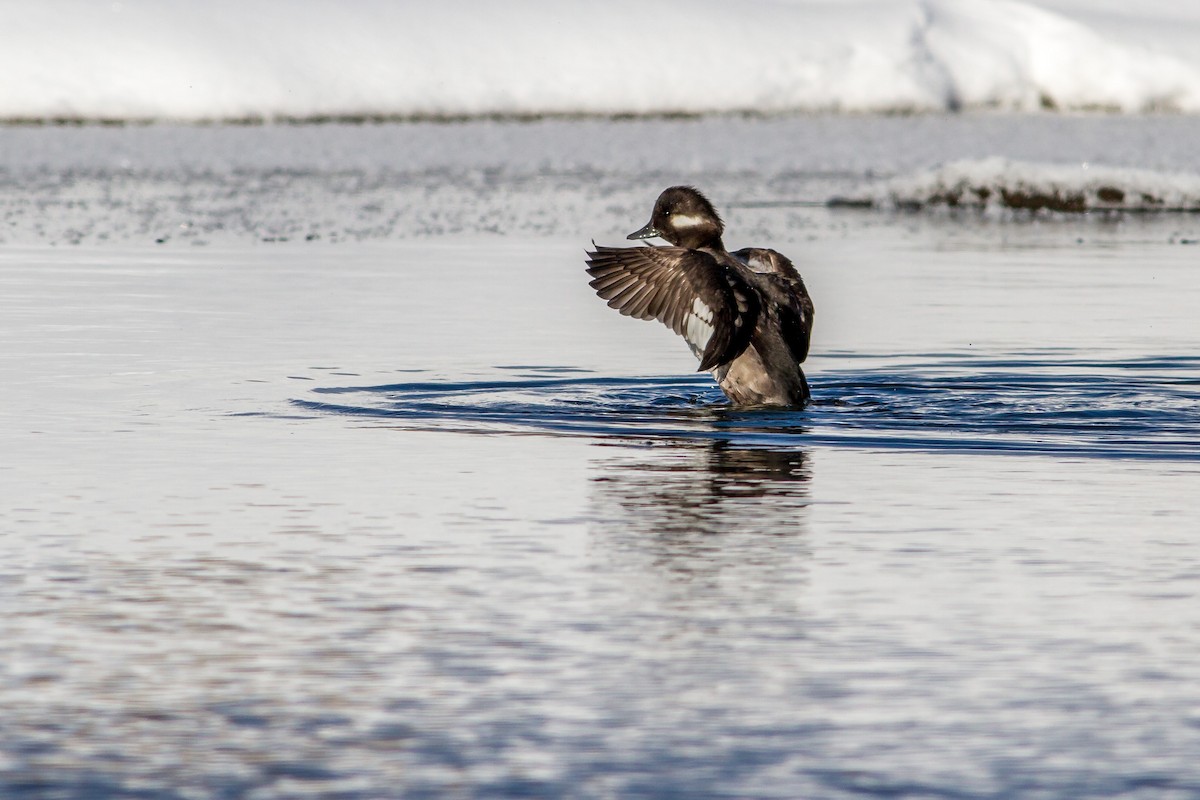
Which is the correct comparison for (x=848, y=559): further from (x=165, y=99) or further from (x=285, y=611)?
(x=165, y=99)

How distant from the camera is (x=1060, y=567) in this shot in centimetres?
729

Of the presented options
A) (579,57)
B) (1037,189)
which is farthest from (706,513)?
(579,57)

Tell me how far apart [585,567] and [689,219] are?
5.16m

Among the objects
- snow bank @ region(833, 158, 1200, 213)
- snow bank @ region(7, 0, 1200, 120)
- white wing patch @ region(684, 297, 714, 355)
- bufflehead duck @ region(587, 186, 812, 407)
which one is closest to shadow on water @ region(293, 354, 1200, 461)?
bufflehead duck @ region(587, 186, 812, 407)

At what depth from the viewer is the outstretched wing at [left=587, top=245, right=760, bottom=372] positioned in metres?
11.5

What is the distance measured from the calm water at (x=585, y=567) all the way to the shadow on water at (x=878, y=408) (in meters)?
0.04

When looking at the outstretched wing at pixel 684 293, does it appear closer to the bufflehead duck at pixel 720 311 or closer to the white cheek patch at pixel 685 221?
the bufflehead duck at pixel 720 311

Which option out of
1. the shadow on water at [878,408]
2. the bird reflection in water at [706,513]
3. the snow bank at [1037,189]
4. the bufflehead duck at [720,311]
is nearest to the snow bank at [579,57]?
the snow bank at [1037,189]

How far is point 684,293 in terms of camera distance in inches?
458

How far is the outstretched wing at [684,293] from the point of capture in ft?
37.8

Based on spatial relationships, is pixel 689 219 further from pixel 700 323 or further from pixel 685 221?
pixel 700 323

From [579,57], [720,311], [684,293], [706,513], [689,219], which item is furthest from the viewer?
[579,57]

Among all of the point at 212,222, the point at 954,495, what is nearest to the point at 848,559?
the point at 954,495

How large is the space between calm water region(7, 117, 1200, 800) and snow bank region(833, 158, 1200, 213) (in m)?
15.0
